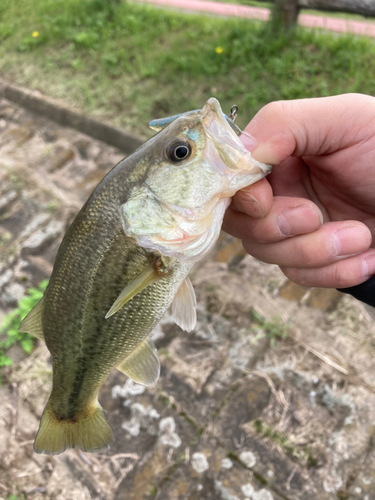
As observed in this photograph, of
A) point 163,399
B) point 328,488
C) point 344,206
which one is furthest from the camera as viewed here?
point 163,399

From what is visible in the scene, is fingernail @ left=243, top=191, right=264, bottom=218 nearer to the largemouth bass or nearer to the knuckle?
the largemouth bass

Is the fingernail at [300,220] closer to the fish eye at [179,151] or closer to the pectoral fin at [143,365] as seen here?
the fish eye at [179,151]

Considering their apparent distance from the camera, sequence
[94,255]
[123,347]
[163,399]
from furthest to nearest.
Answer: [163,399], [123,347], [94,255]

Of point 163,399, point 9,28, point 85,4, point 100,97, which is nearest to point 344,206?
point 163,399

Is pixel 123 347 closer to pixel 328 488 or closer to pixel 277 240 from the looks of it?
pixel 277 240

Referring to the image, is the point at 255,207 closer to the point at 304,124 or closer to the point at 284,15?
the point at 304,124

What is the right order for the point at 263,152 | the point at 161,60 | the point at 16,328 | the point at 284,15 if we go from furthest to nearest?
the point at 161,60 → the point at 284,15 → the point at 16,328 → the point at 263,152

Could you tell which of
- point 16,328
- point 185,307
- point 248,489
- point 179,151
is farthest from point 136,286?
point 16,328
